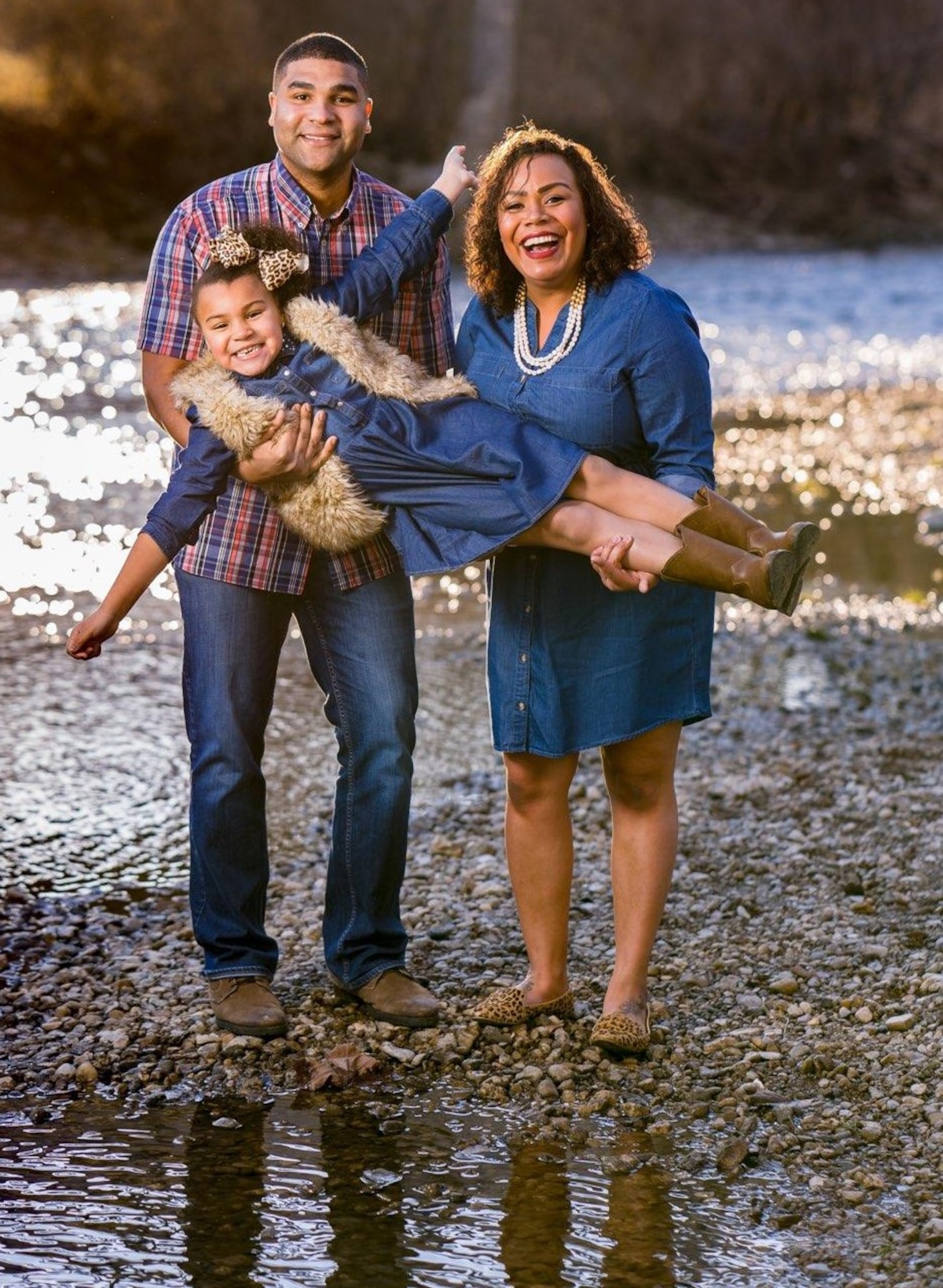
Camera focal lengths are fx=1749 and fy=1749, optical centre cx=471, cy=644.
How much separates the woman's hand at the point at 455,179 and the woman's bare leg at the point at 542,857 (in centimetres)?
129

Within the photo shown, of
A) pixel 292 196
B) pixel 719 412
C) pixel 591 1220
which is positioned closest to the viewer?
pixel 591 1220

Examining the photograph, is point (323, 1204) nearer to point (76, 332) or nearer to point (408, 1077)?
point (408, 1077)

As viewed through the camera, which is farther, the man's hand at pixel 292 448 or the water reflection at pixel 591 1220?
the man's hand at pixel 292 448

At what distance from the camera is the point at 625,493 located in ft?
12.1

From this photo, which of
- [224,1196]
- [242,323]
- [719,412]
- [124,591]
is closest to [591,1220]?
[224,1196]

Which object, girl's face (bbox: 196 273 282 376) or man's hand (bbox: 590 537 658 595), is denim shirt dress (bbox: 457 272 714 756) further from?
girl's face (bbox: 196 273 282 376)

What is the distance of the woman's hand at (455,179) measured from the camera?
3.99 meters

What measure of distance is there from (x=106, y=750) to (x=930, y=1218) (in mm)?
3715

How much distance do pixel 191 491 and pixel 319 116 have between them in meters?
0.86

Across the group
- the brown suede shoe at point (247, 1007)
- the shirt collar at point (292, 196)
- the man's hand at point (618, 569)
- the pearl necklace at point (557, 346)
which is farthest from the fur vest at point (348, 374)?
the brown suede shoe at point (247, 1007)

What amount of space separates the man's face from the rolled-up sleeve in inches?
25.2

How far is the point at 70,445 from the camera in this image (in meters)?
12.1

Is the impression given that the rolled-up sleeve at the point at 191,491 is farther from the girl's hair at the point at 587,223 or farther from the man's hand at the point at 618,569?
the man's hand at the point at 618,569

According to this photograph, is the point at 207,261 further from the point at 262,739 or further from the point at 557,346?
the point at 262,739
